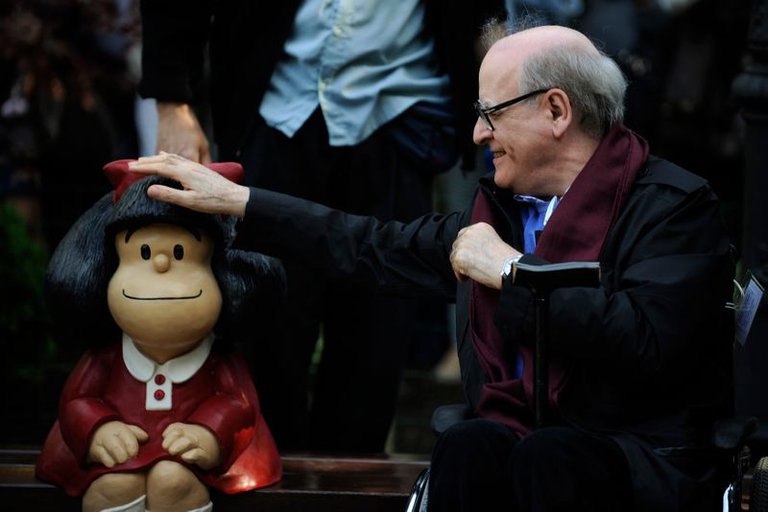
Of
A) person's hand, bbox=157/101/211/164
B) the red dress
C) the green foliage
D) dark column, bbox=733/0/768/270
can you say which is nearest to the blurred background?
the green foliage

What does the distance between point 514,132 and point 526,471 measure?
34.4 inches

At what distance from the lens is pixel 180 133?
15.1 feet

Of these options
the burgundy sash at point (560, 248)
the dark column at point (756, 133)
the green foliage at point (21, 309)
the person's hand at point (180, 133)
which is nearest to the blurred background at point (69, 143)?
the green foliage at point (21, 309)

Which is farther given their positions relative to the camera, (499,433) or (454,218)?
(454,218)

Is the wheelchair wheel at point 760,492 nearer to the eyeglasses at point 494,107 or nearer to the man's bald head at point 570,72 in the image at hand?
the man's bald head at point 570,72

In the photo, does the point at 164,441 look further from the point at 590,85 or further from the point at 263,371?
the point at 590,85

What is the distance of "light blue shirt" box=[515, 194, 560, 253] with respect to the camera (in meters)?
3.93

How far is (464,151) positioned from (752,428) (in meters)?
1.46

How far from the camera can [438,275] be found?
13.7 feet

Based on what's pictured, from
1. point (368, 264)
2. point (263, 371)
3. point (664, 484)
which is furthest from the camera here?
point (263, 371)

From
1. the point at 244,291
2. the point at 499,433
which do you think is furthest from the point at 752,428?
the point at 244,291

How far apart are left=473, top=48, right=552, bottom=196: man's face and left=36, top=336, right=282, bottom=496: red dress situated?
2.89 feet

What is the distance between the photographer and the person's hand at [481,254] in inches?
145

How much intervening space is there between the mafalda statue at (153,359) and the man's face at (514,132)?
675 millimetres
